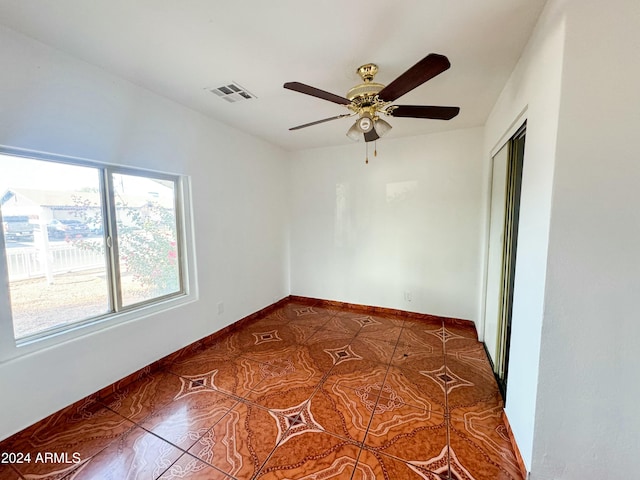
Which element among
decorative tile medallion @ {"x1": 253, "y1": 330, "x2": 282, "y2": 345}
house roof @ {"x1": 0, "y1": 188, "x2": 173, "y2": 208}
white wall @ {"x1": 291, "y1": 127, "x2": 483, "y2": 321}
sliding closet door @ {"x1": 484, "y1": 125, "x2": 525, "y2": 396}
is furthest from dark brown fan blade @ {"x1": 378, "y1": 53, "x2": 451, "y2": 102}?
decorative tile medallion @ {"x1": 253, "y1": 330, "x2": 282, "y2": 345}

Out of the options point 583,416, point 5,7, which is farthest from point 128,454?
point 5,7

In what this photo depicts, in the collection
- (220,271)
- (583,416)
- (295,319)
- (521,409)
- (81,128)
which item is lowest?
(295,319)

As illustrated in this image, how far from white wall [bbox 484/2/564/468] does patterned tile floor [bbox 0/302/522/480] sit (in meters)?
0.39

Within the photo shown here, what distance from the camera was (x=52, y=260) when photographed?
1.86 meters

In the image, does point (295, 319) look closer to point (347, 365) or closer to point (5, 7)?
point (347, 365)

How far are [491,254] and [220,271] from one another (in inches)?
123

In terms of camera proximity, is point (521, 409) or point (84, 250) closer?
point (521, 409)

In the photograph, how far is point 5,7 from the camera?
4.46 feet

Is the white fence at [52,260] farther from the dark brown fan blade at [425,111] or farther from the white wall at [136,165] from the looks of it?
the dark brown fan blade at [425,111]

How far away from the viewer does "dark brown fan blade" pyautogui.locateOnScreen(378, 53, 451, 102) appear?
1.23 m

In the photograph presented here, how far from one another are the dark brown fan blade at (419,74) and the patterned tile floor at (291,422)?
2.22 meters

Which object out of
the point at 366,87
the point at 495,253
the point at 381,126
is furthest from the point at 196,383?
the point at 495,253

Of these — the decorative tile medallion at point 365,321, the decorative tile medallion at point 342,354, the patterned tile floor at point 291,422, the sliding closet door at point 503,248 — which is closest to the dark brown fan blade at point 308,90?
the sliding closet door at point 503,248

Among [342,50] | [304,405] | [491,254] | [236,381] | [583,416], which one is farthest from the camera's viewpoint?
[491,254]
